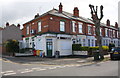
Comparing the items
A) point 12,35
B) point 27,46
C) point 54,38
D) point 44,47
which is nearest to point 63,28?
point 54,38

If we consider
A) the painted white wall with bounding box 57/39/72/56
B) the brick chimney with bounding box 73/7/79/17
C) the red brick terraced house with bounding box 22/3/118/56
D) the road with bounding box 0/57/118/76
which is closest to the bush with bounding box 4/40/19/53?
the red brick terraced house with bounding box 22/3/118/56

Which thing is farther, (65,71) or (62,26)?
(62,26)

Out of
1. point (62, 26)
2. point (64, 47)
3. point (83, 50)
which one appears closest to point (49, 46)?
point (64, 47)

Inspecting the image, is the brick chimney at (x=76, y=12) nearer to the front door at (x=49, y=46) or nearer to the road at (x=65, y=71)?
the front door at (x=49, y=46)

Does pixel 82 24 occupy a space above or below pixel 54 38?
above

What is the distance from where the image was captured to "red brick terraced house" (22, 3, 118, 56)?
71.4ft

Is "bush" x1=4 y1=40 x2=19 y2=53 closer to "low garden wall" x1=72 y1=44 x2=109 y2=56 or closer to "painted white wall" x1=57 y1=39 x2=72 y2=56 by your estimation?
"painted white wall" x1=57 y1=39 x2=72 y2=56

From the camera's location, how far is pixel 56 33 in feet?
72.3

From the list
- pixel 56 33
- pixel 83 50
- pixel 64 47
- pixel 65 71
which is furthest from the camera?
pixel 64 47

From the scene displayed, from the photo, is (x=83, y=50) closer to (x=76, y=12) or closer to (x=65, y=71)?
(x=76, y=12)

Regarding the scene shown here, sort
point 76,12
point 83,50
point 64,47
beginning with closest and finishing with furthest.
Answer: point 83,50
point 64,47
point 76,12

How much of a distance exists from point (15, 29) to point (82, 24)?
2201 centimetres

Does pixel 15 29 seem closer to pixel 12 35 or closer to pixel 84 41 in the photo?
pixel 12 35

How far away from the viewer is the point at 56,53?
67.8ft
